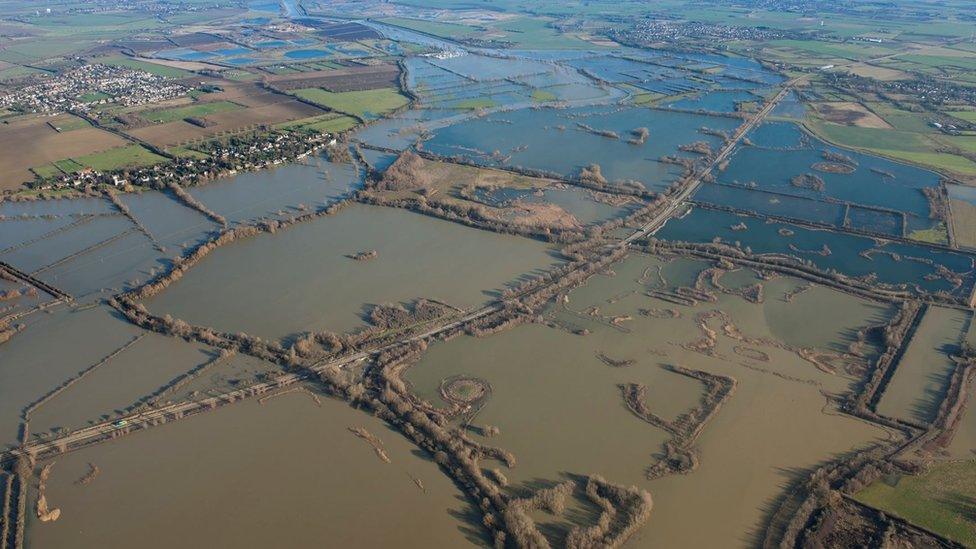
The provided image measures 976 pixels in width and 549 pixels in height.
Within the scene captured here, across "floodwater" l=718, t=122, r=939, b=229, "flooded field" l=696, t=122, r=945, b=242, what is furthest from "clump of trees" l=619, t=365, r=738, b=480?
"floodwater" l=718, t=122, r=939, b=229

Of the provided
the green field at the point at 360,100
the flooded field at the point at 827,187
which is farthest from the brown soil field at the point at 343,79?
the flooded field at the point at 827,187

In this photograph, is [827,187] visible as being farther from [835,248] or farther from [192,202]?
[192,202]

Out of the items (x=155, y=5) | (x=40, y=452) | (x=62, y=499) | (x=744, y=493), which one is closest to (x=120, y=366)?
(x=40, y=452)

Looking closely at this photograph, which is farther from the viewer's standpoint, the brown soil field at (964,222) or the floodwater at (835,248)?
the brown soil field at (964,222)

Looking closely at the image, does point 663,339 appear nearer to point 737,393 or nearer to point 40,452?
point 737,393

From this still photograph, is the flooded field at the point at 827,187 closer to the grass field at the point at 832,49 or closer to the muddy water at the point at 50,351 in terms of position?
the muddy water at the point at 50,351

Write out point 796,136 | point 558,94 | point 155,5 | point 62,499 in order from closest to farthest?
point 62,499, point 796,136, point 558,94, point 155,5

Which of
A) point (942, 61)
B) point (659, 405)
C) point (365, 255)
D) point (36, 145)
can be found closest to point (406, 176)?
point (365, 255)
